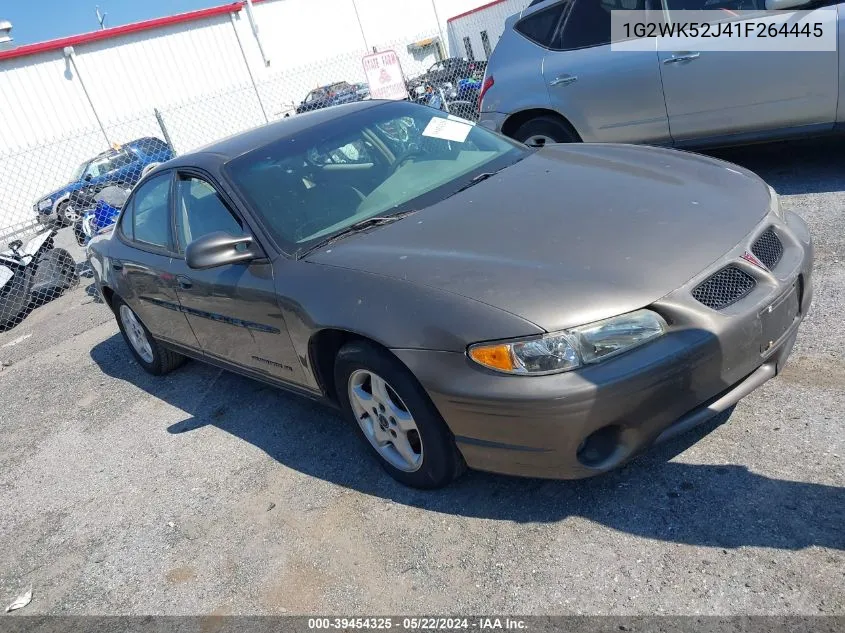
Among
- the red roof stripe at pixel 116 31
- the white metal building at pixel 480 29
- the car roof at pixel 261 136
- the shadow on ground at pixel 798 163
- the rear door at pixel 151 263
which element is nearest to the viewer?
the car roof at pixel 261 136

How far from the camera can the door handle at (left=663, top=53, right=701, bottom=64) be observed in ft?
18.1

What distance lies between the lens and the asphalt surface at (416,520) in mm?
2424

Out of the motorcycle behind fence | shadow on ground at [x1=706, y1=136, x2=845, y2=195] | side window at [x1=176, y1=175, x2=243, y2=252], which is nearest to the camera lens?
side window at [x1=176, y1=175, x2=243, y2=252]

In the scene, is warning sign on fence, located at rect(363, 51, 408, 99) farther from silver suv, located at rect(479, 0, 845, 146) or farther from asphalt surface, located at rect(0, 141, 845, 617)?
asphalt surface, located at rect(0, 141, 845, 617)

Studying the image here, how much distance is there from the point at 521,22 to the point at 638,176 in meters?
3.96

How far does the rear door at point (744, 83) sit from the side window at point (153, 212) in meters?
3.88

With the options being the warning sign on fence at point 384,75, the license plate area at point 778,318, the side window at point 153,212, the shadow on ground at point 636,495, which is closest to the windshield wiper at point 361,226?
the shadow on ground at point 636,495

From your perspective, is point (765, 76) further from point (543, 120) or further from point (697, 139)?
point (543, 120)

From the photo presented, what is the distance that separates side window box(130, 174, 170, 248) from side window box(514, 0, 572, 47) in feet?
12.2

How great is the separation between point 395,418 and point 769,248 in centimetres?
166

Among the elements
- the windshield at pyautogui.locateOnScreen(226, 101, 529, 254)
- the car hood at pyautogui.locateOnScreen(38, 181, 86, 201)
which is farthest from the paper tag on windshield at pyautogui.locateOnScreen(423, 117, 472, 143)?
the car hood at pyautogui.locateOnScreen(38, 181, 86, 201)

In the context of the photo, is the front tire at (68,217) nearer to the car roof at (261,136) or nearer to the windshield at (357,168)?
the car roof at (261,136)

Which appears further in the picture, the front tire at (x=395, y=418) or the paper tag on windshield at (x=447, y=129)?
the paper tag on windshield at (x=447, y=129)

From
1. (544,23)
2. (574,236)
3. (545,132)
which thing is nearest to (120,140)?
(544,23)
